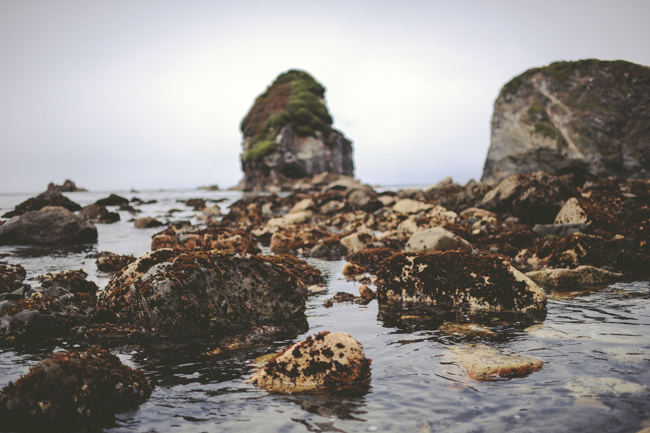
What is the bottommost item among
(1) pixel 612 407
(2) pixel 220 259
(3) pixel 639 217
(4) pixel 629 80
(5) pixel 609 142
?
(1) pixel 612 407

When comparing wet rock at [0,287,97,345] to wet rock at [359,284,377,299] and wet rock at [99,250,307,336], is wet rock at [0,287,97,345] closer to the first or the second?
wet rock at [99,250,307,336]

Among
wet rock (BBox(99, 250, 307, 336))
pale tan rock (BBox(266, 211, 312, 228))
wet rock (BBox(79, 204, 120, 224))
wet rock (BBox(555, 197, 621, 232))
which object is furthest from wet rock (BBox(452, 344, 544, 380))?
wet rock (BBox(79, 204, 120, 224))

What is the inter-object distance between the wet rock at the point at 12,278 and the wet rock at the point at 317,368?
20.6 feet

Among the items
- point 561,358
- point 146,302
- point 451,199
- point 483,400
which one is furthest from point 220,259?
point 451,199

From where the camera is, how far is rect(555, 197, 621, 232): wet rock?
12.8 metres

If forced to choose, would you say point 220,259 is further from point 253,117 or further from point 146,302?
point 253,117

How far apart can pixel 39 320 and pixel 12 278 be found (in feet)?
13.9

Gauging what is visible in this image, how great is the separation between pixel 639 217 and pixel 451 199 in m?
11.2

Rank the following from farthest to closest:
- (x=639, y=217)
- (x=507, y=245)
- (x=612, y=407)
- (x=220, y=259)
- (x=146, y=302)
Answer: (x=639, y=217), (x=507, y=245), (x=220, y=259), (x=146, y=302), (x=612, y=407)

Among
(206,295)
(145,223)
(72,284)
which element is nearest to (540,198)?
(206,295)

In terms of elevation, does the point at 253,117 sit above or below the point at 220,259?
above

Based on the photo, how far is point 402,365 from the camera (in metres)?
5.17

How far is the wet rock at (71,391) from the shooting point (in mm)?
3746

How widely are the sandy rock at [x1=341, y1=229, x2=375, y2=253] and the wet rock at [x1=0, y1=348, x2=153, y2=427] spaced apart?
11.2 m
